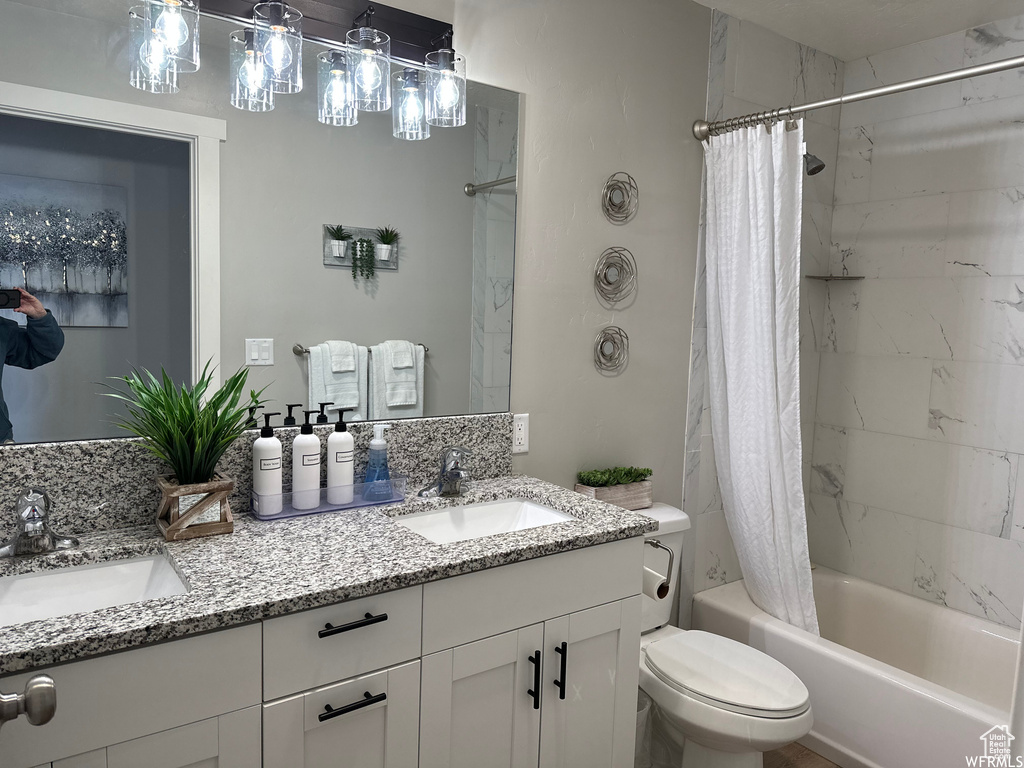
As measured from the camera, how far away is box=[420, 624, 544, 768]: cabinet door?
4.64ft

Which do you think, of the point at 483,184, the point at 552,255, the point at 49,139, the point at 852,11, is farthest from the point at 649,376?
the point at 49,139

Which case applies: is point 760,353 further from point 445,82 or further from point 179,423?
point 179,423

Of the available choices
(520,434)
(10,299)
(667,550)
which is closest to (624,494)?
(667,550)

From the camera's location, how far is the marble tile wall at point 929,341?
98.1 inches

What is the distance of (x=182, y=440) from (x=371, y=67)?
1001mm

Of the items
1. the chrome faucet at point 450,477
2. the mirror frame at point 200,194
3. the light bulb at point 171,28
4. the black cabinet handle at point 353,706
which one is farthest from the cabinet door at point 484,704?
the light bulb at point 171,28

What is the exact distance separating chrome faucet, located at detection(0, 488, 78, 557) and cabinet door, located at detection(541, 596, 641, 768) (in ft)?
3.39

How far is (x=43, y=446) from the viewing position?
145 cm

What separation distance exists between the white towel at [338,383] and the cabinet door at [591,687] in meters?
0.74

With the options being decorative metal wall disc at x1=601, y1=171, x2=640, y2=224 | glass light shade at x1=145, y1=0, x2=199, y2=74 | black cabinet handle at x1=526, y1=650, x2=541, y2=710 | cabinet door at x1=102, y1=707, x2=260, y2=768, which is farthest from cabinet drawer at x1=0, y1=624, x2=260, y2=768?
decorative metal wall disc at x1=601, y1=171, x2=640, y2=224

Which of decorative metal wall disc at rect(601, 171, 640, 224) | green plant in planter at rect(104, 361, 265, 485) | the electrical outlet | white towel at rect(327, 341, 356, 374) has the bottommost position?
the electrical outlet

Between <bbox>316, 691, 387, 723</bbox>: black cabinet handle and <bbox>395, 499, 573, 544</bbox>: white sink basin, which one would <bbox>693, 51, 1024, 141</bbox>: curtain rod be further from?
<bbox>316, 691, 387, 723</bbox>: black cabinet handle

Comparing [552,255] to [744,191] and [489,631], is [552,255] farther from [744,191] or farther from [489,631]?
[489,631]

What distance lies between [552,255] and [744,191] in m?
0.70
